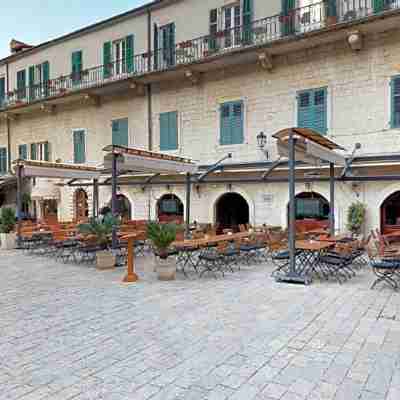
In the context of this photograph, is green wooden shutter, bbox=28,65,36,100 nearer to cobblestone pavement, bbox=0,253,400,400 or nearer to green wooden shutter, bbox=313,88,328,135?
green wooden shutter, bbox=313,88,328,135

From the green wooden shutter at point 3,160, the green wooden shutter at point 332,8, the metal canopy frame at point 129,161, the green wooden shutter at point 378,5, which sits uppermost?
the green wooden shutter at point 332,8

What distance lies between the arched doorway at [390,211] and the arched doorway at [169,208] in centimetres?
725

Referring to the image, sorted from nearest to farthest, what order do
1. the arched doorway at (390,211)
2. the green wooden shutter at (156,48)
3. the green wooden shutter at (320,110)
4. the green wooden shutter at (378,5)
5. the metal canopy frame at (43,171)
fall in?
the green wooden shutter at (378,5) < the arched doorway at (390,211) < the green wooden shutter at (320,110) < the metal canopy frame at (43,171) < the green wooden shutter at (156,48)

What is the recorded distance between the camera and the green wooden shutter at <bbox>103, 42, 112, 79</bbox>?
16938 millimetres

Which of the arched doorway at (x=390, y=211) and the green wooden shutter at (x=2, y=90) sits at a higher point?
the green wooden shutter at (x=2, y=90)

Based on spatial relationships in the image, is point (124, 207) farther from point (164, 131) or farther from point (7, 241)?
point (7, 241)

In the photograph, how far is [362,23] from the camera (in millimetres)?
10391

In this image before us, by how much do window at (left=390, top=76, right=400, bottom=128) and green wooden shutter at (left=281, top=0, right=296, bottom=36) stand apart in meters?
3.72

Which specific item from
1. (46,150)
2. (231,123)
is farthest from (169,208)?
(46,150)

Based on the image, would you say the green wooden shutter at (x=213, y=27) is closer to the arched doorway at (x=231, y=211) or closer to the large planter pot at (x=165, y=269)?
the arched doorway at (x=231, y=211)

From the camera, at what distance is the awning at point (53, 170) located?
12.2m

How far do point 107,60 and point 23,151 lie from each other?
7.49m

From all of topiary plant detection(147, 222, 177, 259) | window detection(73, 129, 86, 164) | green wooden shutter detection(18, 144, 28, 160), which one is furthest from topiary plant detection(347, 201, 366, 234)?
green wooden shutter detection(18, 144, 28, 160)

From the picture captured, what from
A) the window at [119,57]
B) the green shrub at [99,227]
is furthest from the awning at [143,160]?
the window at [119,57]
